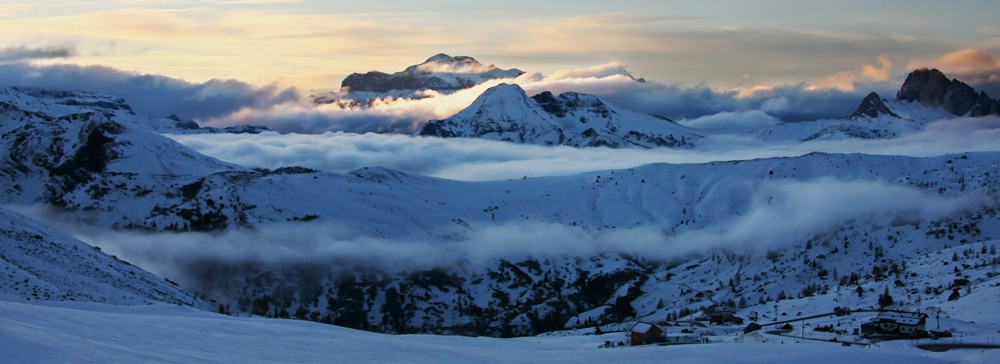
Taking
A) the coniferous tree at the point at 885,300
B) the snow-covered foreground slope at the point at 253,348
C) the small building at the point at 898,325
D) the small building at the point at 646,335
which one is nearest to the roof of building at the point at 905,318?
the small building at the point at 898,325

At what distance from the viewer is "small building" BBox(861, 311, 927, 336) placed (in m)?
Result: 99.9

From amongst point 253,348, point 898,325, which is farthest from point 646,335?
point 253,348

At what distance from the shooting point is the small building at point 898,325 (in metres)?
99.9

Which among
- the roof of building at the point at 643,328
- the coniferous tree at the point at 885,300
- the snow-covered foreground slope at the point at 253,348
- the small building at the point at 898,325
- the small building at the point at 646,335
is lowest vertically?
the coniferous tree at the point at 885,300

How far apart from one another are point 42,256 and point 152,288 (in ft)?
74.0

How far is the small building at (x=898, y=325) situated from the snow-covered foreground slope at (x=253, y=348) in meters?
14.2

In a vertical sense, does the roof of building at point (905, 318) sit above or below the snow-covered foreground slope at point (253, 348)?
below

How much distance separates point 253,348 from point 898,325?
2828 inches

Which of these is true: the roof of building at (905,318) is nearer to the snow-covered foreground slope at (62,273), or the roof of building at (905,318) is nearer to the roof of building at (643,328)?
the roof of building at (643,328)

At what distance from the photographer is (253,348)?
6172 cm

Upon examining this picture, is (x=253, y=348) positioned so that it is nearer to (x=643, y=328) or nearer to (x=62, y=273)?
(x=643, y=328)

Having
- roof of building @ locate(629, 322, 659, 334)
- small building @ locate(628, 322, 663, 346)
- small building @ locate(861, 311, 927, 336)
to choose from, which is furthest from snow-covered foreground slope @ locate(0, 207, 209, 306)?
small building @ locate(861, 311, 927, 336)

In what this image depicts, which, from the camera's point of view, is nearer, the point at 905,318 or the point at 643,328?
the point at 905,318

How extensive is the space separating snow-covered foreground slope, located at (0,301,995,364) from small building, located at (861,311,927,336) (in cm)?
1417
